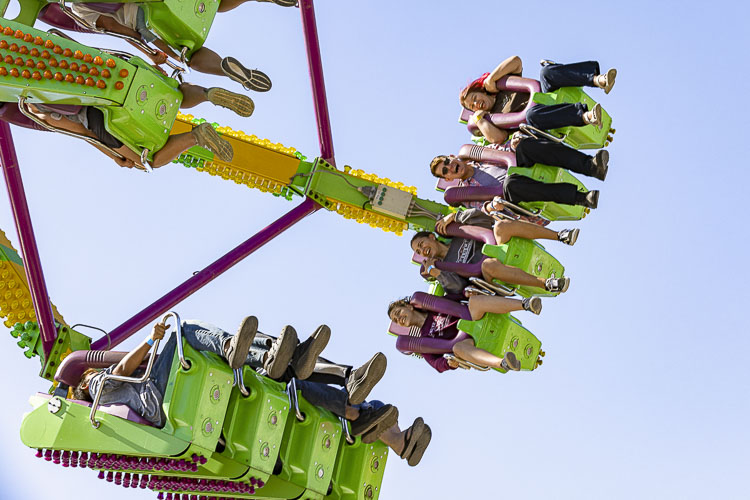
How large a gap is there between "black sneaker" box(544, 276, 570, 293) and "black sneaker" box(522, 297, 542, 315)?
0.86 feet

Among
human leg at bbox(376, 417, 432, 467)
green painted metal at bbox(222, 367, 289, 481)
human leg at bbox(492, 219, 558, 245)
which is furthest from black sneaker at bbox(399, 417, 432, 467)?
human leg at bbox(492, 219, 558, 245)

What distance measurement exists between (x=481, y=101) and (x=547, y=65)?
99 cm

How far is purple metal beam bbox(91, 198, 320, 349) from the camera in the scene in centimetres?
1136

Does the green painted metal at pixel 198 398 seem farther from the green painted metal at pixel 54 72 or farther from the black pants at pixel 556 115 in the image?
the black pants at pixel 556 115

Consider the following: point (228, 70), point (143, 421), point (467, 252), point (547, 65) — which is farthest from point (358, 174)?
point (143, 421)

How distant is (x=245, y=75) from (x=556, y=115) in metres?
3.51

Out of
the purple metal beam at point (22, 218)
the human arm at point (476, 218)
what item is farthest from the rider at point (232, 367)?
the human arm at point (476, 218)

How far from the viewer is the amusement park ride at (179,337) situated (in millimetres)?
8875

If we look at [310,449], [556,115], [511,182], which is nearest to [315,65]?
[511,182]

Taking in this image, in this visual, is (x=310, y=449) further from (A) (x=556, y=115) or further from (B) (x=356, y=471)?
(A) (x=556, y=115)

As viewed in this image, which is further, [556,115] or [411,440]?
[556,115]

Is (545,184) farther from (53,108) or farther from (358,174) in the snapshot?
(53,108)

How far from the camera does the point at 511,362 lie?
11.5 meters

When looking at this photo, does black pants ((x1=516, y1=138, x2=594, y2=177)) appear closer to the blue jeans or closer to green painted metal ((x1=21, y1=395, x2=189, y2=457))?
the blue jeans
